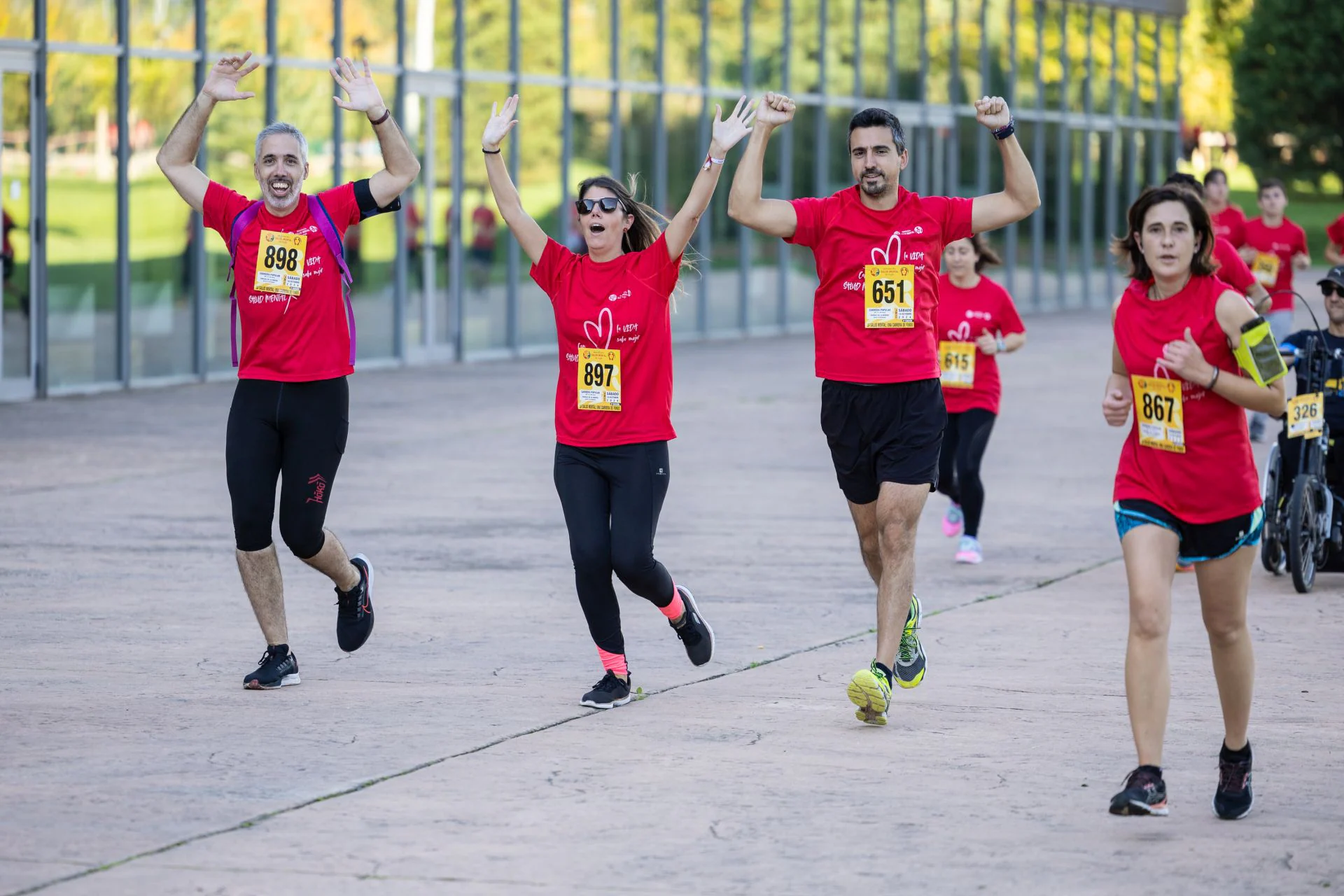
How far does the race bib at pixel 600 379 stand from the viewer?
713cm

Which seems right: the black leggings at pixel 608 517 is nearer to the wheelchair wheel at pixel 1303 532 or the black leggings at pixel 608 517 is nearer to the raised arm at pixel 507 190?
the raised arm at pixel 507 190

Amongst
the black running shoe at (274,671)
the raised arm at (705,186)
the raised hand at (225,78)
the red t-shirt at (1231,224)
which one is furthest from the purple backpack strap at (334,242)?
the red t-shirt at (1231,224)

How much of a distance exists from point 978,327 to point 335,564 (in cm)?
424

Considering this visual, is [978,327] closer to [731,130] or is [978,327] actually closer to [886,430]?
[886,430]

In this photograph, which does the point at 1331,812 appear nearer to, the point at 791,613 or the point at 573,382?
the point at 573,382

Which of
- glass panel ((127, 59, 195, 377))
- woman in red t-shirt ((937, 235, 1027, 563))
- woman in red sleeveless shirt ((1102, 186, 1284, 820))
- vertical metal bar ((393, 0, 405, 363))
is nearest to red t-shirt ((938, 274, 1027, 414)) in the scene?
→ woman in red t-shirt ((937, 235, 1027, 563))

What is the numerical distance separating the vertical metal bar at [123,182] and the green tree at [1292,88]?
4559 centimetres

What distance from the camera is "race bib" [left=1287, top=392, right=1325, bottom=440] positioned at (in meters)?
9.48

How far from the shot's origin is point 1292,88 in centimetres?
6056

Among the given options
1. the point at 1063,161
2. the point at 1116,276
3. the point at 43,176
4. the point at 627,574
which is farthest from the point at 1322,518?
the point at 1116,276

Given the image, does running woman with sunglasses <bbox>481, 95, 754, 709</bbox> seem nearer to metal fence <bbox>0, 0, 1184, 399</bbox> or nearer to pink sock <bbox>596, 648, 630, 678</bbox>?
pink sock <bbox>596, 648, 630, 678</bbox>

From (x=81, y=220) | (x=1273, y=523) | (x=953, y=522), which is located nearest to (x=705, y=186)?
(x=1273, y=523)

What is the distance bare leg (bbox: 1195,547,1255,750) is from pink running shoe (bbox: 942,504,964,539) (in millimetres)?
5541

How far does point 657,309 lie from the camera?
7.17 meters
